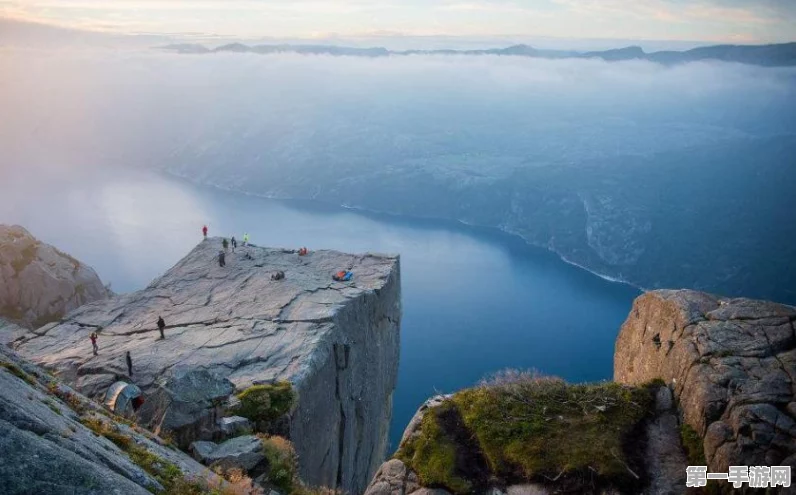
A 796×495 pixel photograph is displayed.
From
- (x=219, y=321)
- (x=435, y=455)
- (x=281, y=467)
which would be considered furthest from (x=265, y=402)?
(x=219, y=321)

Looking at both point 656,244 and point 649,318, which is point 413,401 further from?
point 656,244

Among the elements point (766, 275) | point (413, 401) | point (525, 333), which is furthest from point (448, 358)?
point (766, 275)

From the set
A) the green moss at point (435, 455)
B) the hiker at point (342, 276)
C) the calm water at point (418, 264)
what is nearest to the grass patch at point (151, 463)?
the green moss at point (435, 455)

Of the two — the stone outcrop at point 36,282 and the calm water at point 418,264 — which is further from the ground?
the stone outcrop at point 36,282

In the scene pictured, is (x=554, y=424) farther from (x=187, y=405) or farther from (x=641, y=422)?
(x=187, y=405)

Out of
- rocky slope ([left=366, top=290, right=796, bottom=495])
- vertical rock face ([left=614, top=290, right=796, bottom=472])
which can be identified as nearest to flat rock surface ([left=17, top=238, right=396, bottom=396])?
rocky slope ([left=366, top=290, right=796, bottom=495])

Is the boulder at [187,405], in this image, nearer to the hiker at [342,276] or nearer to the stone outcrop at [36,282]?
the hiker at [342,276]

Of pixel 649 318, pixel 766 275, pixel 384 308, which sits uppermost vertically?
pixel 649 318
